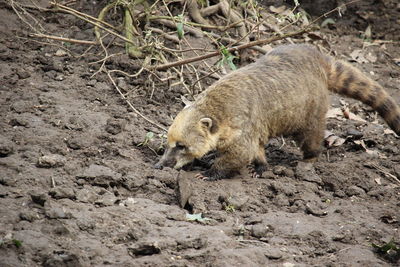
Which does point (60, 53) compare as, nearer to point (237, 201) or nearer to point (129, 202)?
point (129, 202)

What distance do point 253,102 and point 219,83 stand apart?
0.43m

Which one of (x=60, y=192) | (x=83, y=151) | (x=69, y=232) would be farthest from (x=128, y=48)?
(x=69, y=232)

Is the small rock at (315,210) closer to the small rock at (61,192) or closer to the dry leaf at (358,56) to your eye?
the small rock at (61,192)

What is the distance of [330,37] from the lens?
31.5 feet

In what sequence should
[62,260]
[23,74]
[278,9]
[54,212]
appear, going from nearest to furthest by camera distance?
1. [62,260]
2. [54,212]
3. [23,74]
4. [278,9]

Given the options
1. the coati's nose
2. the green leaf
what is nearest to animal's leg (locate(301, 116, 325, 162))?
the coati's nose

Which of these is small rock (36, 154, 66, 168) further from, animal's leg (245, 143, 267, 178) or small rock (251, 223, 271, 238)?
animal's leg (245, 143, 267, 178)

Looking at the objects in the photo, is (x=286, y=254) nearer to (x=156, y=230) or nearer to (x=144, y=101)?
(x=156, y=230)

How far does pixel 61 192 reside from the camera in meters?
4.80

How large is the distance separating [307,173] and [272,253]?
1846 millimetres

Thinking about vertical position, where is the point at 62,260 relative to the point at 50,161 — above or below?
above

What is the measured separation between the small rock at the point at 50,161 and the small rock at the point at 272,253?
2.06 metres

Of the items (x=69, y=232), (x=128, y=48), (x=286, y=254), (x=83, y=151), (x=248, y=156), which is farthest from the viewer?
(x=128, y=48)

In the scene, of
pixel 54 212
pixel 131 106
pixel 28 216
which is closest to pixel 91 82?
pixel 131 106
